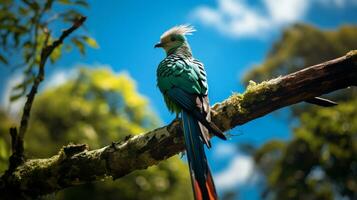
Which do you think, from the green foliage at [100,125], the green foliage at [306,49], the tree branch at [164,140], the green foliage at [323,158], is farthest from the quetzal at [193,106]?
the green foliage at [306,49]

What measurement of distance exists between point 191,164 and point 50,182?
1357 mm

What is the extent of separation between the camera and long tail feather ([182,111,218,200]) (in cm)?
343

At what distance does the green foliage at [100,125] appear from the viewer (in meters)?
15.6

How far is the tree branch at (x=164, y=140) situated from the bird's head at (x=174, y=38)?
2.10 meters

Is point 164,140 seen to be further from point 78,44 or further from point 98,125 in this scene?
point 98,125

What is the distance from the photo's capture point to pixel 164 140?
3863mm

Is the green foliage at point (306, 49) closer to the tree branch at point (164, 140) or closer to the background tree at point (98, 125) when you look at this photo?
the background tree at point (98, 125)

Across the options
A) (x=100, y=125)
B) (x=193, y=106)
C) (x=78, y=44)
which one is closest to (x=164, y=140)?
(x=193, y=106)

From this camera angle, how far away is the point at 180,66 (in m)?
4.69

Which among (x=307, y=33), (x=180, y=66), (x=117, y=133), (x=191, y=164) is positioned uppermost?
(x=307, y=33)

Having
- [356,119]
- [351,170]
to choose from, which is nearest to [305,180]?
[351,170]

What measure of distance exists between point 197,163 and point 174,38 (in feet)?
8.80

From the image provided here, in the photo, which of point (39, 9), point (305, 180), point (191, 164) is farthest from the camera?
point (305, 180)

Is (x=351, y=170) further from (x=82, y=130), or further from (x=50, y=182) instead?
(x=82, y=130)
